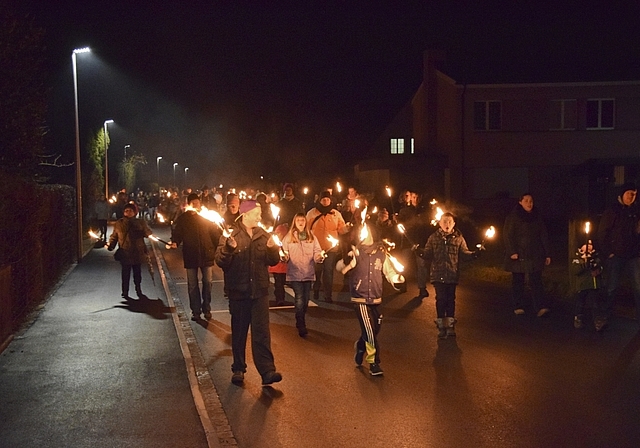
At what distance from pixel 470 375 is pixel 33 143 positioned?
1194 cm

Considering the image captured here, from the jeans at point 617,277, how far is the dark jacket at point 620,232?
9 centimetres

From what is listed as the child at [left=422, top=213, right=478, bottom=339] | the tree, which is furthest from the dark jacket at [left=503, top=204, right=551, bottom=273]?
the tree

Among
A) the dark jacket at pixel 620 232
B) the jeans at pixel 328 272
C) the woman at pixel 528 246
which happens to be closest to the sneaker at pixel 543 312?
the woman at pixel 528 246

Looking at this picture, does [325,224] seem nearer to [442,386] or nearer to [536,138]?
[442,386]

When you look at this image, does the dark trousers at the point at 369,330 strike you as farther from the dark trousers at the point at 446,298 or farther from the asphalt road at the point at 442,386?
the dark trousers at the point at 446,298

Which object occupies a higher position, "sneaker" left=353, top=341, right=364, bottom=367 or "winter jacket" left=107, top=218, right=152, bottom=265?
"winter jacket" left=107, top=218, right=152, bottom=265

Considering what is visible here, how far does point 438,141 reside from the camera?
3862cm

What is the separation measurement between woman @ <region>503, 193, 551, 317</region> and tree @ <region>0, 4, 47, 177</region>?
10.2 meters

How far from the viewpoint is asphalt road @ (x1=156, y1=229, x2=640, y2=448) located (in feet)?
22.0

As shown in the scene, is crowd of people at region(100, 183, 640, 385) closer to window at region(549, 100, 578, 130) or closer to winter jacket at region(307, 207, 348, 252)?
winter jacket at region(307, 207, 348, 252)

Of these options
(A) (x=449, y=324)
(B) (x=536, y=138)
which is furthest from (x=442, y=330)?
(B) (x=536, y=138)

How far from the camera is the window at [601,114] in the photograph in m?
35.0

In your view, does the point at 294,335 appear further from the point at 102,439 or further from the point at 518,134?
the point at 518,134

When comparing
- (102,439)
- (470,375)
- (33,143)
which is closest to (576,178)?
(33,143)
